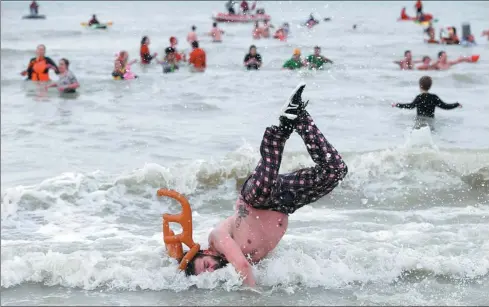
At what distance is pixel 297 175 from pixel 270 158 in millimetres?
294

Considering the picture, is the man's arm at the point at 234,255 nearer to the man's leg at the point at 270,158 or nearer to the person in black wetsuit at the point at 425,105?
the man's leg at the point at 270,158

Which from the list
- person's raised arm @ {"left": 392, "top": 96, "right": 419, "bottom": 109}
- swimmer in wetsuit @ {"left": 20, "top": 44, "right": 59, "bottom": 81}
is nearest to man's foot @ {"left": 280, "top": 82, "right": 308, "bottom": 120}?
person's raised arm @ {"left": 392, "top": 96, "right": 419, "bottom": 109}

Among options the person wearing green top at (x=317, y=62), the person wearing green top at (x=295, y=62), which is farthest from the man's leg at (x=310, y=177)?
the person wearing green top at (x=295, y=62)

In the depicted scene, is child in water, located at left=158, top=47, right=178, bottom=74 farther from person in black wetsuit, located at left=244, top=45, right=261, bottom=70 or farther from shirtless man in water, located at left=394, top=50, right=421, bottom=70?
shirtless man in water, located at left=394, top=50, right=421, bottom=70

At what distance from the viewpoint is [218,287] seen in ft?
20.2

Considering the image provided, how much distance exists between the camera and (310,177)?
629 centimetres

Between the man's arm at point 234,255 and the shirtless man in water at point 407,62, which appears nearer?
the man's arm at point 234,255

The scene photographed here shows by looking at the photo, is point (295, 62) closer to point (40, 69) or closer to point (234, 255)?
point (40, 69)

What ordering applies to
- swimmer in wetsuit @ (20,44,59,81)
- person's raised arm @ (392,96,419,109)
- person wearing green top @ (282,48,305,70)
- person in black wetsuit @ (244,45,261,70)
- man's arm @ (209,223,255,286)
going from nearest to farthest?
man's arm @ (209,223,255,286), person's raised arm @ (392,96,419,109), swimmer in wetsuit @ (20,44,59,81), person wearing green top @ (282,48,305,70), person in black wetsuit @ (244,45,261,70)

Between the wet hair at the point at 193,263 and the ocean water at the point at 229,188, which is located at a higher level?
the wet hair at the point at 193,263

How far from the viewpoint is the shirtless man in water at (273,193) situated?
617cm

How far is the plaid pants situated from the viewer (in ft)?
20.3

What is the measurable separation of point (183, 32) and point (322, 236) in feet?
116

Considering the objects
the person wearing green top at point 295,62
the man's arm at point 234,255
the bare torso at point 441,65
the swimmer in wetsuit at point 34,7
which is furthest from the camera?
the swimmer in wetsuit at point 34,7
